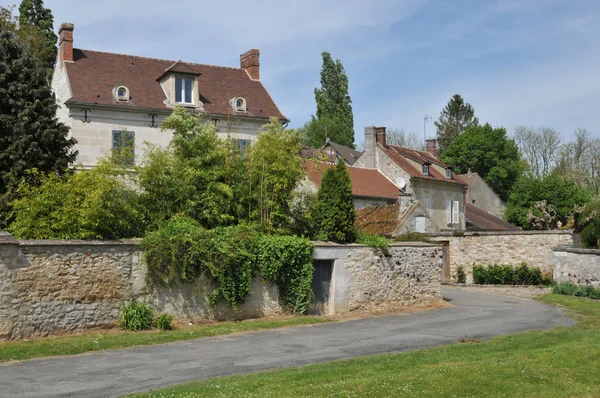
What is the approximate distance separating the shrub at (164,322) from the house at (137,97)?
41.3ft

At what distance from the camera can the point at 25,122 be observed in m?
21.3

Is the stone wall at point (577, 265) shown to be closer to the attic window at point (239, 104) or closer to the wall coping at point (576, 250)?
the wall coping at point (576, 250)

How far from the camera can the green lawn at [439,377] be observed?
9.48 meters

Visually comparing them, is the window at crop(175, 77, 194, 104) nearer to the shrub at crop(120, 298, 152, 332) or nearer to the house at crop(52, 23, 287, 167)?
the house at crop(52, 23, 287, 167)

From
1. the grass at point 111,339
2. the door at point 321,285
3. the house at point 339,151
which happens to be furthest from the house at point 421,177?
the grass at point 111,339

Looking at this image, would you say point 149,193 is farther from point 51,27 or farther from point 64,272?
point 51,27

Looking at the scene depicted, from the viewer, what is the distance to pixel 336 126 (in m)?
59.8

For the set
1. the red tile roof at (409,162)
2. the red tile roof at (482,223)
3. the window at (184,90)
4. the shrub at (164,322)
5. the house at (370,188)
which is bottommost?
the shrub at (164,322)

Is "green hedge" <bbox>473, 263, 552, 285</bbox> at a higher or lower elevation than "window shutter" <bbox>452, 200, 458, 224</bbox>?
lower

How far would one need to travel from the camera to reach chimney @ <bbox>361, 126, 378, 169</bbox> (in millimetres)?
44812

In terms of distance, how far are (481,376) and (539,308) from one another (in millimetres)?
13006

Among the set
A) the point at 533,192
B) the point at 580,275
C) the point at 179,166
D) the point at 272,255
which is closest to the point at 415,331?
the point at 272,255

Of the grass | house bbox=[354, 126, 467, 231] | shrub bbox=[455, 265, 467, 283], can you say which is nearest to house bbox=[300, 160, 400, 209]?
house bbox=[354, 126, 467, 231]

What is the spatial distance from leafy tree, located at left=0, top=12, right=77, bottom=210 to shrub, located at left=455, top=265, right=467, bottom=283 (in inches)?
765
